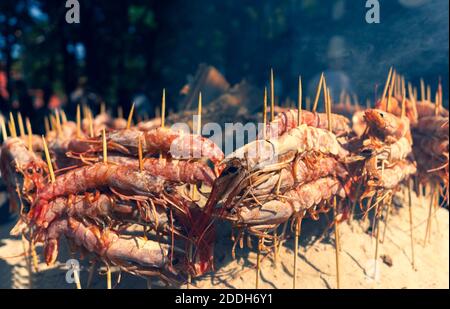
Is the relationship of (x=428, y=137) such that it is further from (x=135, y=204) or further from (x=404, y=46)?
(x=135, y=204)

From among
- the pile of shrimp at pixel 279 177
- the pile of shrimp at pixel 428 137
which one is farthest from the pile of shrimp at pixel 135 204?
the pile of shrimp at pixel 428 137

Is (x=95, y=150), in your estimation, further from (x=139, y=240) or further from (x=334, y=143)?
(x=334, y=143)

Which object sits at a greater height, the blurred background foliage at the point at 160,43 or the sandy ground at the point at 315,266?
the blurred background foliage at the point at 160,43

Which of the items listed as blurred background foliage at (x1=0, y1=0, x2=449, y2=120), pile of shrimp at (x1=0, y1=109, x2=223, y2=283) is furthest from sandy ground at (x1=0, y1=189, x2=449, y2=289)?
blurred background foliage at (x1=0, y1=0, x2=449, y2=120)

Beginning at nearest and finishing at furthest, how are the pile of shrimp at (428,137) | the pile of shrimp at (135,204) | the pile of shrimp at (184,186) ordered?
1. the pile of shrimp at (184,186)
2. the pile of shrimp at (135,204)
3. the pile of shrimp at (428,137)

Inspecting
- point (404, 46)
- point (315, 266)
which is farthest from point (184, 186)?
point (404, 46)

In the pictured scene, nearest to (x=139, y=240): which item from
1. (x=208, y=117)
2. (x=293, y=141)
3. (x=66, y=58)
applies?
(x=293, y=141)

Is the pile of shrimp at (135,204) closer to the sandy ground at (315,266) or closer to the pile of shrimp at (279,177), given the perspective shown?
the pile of shrimp at (279,177)
